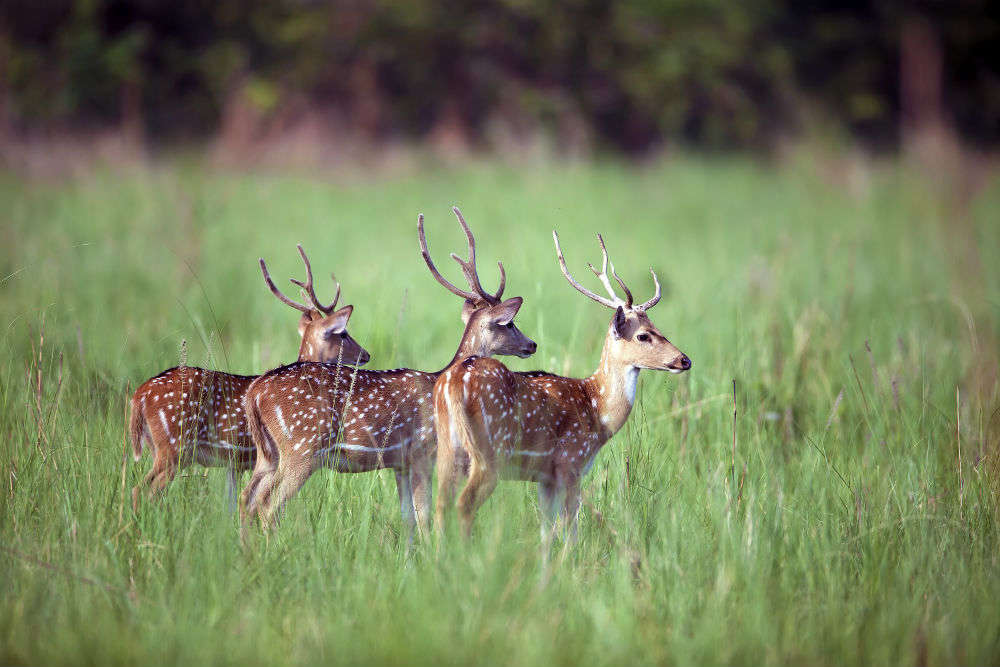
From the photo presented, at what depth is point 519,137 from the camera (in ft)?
61.0

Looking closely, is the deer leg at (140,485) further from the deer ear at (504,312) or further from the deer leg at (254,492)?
the deer ear at (504,312)

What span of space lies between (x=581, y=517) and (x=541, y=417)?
0.42 meters

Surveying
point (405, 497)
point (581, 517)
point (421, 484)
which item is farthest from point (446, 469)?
point (581, 517)

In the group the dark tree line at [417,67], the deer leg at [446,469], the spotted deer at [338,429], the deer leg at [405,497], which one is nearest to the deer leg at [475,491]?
the deer leg at [446,469]

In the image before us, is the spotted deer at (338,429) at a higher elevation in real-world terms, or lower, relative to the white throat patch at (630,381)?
lower

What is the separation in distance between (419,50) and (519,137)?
9.77 ft

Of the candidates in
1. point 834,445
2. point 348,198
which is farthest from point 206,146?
point 834,445

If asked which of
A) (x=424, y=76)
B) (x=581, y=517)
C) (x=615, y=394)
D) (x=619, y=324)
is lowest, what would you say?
(x=581, y=517)

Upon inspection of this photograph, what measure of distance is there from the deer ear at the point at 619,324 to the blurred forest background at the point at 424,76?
12.4 meters

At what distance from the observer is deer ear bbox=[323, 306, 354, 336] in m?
5.34

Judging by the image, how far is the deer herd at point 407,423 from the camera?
4520 mm

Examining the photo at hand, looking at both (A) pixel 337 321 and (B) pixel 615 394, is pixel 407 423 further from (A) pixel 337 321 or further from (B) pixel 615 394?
(B) pixel 615 394

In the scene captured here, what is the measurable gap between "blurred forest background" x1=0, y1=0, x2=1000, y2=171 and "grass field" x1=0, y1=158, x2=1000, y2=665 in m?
9.44

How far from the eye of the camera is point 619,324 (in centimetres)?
487
